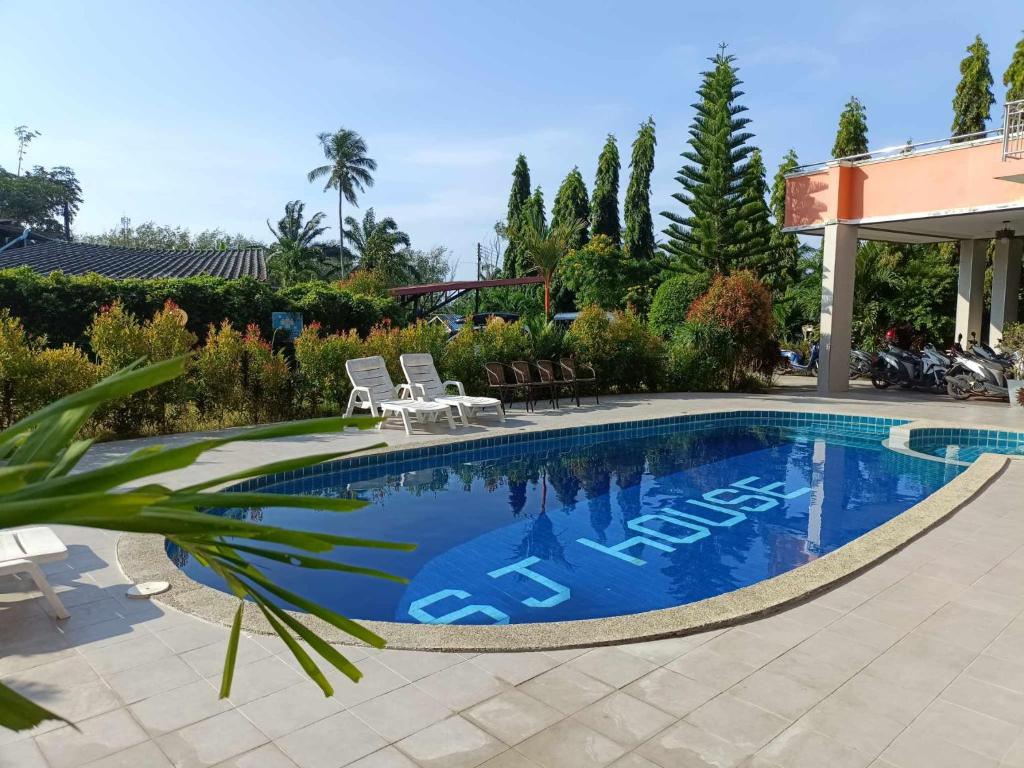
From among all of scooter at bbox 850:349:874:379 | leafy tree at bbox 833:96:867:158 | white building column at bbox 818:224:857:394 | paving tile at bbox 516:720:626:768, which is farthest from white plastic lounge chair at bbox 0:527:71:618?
leafy tree at bbox 833:96:867:158

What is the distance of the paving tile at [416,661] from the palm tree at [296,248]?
30345 millimetres

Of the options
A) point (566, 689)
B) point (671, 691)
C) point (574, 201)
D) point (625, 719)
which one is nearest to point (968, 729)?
point (671, 691)

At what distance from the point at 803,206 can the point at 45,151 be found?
186 ft

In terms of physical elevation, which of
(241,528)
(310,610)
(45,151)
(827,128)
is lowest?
(310,610)

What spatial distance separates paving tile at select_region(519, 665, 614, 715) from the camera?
9.25 feet

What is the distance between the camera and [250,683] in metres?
2.94

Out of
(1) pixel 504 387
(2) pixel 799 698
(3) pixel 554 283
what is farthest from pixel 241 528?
(3) pixel 554 283

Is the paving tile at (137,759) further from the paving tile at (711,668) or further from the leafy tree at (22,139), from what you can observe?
the leafy tree at (22,139)

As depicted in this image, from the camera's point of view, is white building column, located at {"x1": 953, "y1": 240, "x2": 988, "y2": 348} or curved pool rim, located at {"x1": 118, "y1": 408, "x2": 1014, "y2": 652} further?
white building column, located at {"x1": 953, "y1": 240, "x2": 988, "y2": 348}

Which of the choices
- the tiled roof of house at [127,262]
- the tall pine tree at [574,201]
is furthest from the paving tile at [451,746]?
the tall pine tree at [574,201]

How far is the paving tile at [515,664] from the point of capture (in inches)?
120

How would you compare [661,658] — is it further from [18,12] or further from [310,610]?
[18,12]

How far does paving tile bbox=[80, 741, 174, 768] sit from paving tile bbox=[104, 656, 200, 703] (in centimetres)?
37

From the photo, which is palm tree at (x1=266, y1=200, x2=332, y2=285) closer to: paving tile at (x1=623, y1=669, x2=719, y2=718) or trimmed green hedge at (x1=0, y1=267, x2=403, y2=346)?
trimmed green hedge at (x1=0, y1=267, x2=403, y2=346)
